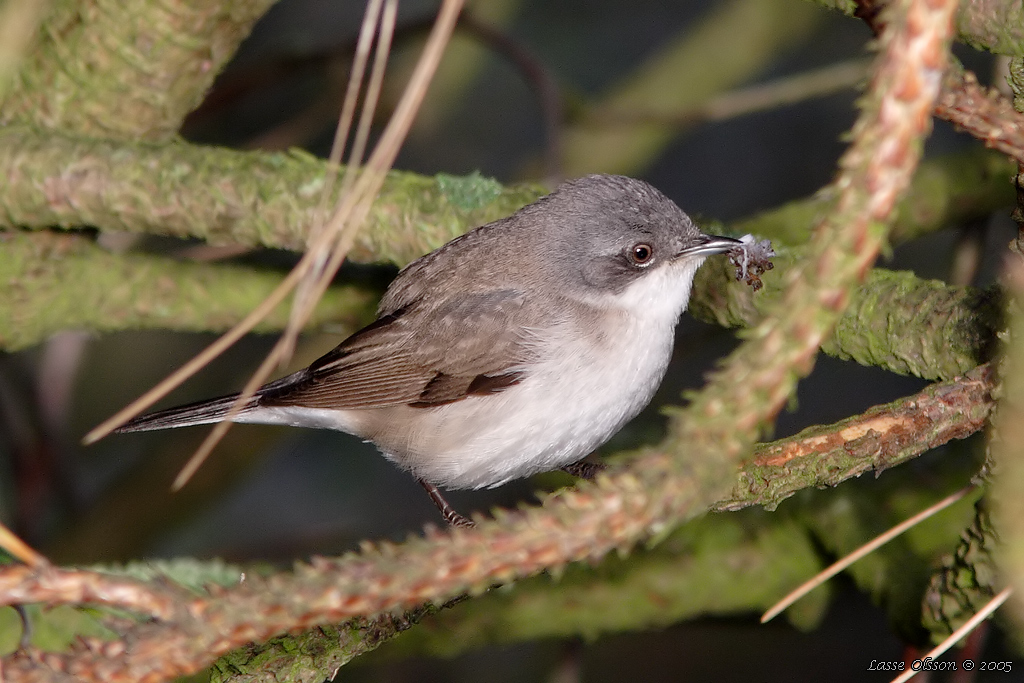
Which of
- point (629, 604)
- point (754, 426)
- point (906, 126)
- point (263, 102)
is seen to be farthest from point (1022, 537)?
point (263, 102)

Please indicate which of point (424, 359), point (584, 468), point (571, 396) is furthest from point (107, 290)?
point (584, 468)

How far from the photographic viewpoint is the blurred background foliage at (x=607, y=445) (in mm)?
3387

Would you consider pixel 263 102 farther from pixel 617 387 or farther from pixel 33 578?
pixel 33 578

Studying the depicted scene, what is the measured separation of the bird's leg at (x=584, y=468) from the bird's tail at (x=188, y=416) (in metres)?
1.32

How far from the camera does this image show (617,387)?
315 centimetres

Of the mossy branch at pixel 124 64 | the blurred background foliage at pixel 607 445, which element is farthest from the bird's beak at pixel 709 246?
→ the mossy branch at pixel 124 64

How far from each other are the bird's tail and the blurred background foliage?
0.60 meters

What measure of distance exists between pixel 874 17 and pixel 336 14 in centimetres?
546

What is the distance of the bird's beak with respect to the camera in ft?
9.81

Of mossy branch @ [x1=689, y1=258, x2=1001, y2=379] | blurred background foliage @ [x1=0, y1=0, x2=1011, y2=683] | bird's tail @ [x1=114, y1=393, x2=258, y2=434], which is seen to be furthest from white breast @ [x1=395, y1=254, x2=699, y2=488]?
bird's tail @ [x1=114, y1=393, x2=258, y2=434]

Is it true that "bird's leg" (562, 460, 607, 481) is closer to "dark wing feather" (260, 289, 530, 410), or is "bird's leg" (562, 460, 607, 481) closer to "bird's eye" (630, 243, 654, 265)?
"dark wing feather" (260, 289, 530, 410)

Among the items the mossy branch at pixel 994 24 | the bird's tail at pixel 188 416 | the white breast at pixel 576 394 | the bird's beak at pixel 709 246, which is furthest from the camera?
the bird's tail at pixel 188 416

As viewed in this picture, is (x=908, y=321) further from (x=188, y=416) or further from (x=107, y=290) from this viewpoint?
(x=107, y=290)

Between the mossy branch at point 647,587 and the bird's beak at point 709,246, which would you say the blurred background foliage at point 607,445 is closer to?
the mossy branch at point 647,587
